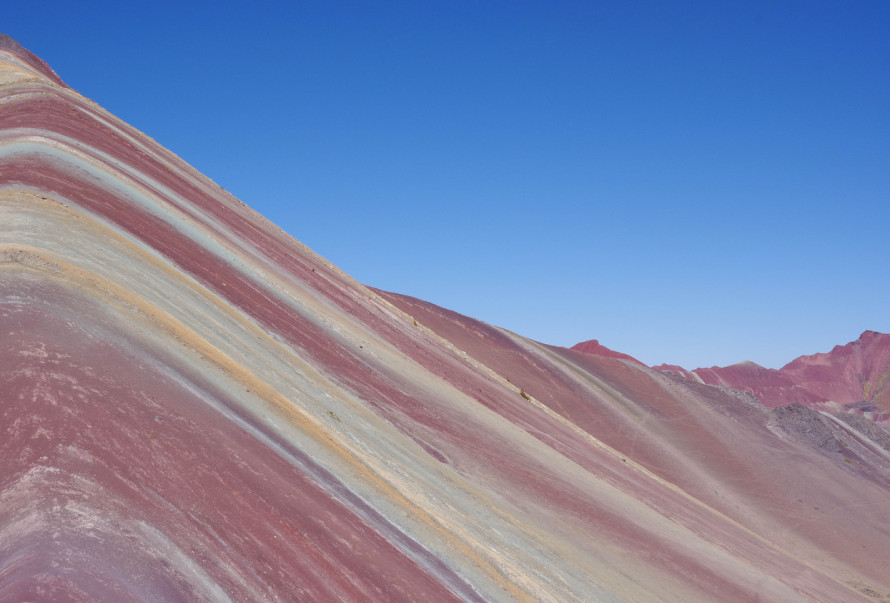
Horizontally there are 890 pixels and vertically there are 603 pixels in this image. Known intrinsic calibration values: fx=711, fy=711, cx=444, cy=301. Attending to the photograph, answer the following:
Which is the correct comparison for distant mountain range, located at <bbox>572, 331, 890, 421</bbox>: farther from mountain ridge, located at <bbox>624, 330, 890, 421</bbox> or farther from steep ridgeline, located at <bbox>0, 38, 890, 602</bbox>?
steep ridgeline, located at <bbox>0, 38, 890, 602</bbox>

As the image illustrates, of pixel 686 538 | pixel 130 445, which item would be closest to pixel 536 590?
pixel 130 445

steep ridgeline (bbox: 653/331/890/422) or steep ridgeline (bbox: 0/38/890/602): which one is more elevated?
steep ridgeline (bbox: 653/331/890/422)

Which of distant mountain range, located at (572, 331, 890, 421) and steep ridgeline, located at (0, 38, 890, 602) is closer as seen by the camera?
steep ridgeline, located at (0, 38, 890, 602)

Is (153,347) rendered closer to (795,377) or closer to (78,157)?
(78,157)

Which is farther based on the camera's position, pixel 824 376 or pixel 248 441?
pixel 824 376

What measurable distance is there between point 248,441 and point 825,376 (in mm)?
153908

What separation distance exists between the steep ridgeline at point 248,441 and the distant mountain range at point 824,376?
286 feet

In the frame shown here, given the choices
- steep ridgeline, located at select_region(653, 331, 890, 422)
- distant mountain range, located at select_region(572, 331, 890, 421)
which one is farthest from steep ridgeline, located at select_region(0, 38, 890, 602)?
steep ridgeline, located at select_region(653, 331, 890, 422)

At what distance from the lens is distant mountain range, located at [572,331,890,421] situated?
12431 centimetres

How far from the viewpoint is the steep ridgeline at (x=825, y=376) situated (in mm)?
124812

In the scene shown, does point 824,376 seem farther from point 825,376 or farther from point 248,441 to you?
point 248,441

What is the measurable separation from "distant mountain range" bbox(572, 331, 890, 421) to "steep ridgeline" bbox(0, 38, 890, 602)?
8706cm

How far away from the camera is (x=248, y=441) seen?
38.3 ft

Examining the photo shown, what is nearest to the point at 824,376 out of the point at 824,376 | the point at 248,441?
the point at 824,376
